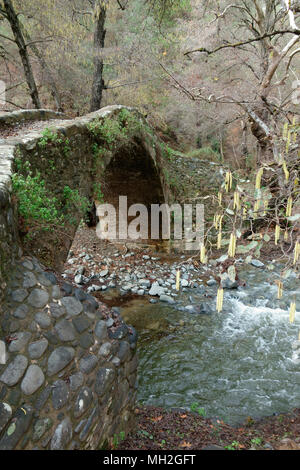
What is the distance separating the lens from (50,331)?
2982 millimetres

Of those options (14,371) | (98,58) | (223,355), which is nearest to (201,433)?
(223,355)

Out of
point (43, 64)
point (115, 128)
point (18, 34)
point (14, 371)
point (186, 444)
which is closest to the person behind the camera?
point (14, 371)

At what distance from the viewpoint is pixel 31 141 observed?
4.28 meters

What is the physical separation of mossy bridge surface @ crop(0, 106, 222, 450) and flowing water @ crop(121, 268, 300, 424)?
66.4 inches

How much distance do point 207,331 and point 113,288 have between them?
3368mm

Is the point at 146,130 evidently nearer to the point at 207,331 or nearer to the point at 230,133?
the point at 207,331

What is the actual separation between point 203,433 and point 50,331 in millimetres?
2448

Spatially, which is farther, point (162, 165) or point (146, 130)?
point (162, 165)

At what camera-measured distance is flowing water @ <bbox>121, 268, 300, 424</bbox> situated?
4.95 m

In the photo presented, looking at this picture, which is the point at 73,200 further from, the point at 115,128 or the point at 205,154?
the point at 205,154

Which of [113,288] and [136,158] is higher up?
[136,158]

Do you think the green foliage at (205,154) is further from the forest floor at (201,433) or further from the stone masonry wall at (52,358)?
the forest floor at (201,433)

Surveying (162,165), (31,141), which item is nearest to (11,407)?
(31,141)
